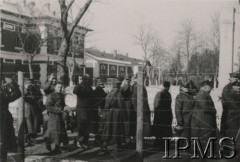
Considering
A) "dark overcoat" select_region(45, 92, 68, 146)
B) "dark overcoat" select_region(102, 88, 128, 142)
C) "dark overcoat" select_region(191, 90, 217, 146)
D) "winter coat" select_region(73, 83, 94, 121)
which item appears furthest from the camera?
"winter coat" select_region(73, 83, 94, 121)

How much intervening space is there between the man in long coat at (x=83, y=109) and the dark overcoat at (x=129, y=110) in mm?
763

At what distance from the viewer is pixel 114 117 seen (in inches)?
280

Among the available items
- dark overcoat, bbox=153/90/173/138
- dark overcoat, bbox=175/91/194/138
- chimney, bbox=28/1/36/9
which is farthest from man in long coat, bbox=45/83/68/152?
chimney, bbox=28/1/36/9

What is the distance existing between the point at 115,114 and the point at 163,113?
3.50 feet

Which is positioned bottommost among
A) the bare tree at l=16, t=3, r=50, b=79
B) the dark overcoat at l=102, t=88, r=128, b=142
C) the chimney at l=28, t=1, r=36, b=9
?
the dark overcoat at l=102, t=88, r=128, b=142

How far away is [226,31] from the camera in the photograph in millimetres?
10211

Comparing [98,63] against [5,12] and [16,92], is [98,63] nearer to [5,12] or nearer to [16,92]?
[5,12]

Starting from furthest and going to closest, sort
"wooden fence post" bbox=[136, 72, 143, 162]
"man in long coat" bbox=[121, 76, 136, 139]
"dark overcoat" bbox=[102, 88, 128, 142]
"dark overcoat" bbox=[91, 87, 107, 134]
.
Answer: "dark overcoat" bbox=[91, 87, 107, 134] → "man in long coat" bbox=[121, 76, 136, 139] → "dark overcoat" bbox=[102, 88, 128, 142] → "wooden fence post" bbox=[136, 72, 143, 162]

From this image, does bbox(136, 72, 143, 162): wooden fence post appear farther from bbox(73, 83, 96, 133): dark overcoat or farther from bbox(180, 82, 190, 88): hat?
bbox(73, 83, 96, 133): dark overcoat

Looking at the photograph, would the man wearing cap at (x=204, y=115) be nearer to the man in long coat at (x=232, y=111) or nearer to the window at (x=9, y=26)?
the man in long coat at (x=232, y=111)

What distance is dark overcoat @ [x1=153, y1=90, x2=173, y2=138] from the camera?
288 inches

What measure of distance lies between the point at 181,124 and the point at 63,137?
2.40 m

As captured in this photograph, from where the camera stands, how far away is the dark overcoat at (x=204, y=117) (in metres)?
6.12

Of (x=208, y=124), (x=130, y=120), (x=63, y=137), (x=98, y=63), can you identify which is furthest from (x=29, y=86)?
(x=98, y=63)
